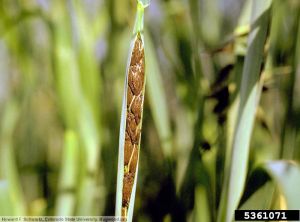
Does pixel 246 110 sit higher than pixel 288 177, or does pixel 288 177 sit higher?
pixel 246 110

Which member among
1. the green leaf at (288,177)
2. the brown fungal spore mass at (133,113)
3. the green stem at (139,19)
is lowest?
the green leaf at (288,177)

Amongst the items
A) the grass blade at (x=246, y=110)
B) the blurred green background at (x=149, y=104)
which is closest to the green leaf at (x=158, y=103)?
the blurred green background at (x=149, y=104)

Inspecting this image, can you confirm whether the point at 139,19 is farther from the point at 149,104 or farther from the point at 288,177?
the point at 288,177

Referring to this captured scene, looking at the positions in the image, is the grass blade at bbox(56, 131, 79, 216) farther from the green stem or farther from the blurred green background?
the green stem

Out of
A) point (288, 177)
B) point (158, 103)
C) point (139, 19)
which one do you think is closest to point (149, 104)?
point (158, 103)

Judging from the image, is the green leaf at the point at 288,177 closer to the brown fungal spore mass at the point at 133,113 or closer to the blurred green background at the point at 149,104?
the blurred green background at the point at 149,104

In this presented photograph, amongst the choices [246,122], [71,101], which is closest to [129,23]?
[71,101]
